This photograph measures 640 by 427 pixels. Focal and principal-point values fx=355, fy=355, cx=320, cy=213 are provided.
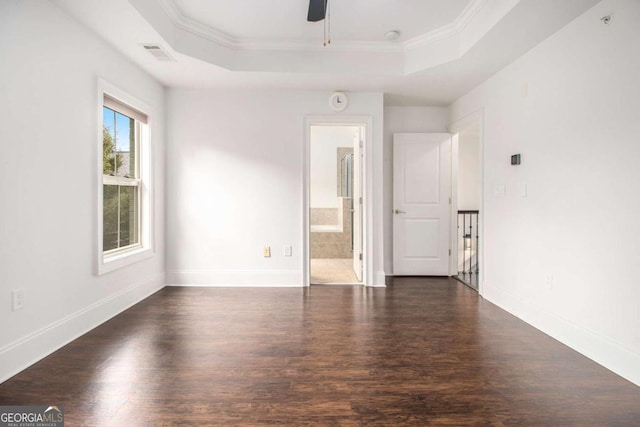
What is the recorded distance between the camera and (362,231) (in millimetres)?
4637

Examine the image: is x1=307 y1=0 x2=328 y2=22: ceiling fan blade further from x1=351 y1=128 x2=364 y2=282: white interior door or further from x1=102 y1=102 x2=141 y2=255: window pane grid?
x1=351 y1=128 x2=364 y2=282: white interior door

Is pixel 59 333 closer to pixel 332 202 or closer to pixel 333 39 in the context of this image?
pixel 333 39

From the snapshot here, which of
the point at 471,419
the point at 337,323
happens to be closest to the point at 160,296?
the point at 337,323

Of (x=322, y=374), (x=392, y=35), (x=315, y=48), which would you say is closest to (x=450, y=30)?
(x=392, y=35)

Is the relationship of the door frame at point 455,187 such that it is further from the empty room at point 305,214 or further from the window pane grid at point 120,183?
the window pane grid at point 120,183

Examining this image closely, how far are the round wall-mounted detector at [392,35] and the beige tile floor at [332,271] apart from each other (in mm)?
2950

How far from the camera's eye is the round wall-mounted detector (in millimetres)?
3509

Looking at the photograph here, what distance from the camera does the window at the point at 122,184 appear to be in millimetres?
3238

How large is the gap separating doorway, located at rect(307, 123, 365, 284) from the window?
254 cm

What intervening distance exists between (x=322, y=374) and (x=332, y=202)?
570cm

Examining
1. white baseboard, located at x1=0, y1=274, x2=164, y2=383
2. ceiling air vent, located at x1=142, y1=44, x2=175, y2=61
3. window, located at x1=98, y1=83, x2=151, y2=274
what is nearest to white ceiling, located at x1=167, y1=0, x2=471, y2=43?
ceiling air vent, located at x1=142, y1=44, x2=175, y2=61

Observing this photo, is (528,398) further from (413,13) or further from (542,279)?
(413,13)

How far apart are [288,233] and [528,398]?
3070 millimetres

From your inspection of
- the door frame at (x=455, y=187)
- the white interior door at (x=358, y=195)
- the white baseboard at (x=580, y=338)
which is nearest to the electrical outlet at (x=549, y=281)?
the white baseboard at (x=580, y=338)
